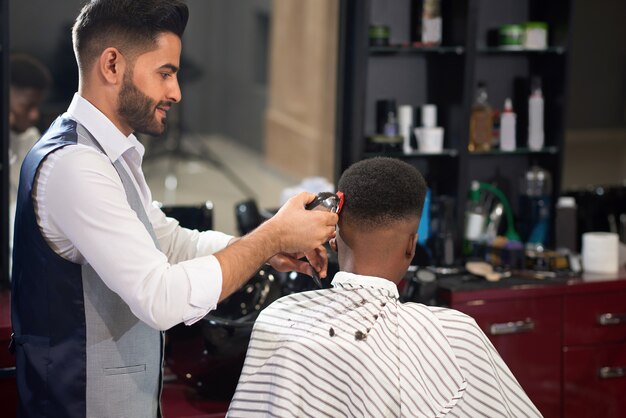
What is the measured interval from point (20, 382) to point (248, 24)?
2244 millimetres

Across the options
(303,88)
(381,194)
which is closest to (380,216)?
(381,194)

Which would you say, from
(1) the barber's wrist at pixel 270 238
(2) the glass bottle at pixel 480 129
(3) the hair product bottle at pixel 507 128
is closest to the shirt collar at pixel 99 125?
(1) the barber's wrist at pixel 270 238

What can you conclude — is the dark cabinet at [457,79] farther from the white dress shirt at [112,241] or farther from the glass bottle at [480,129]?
the white dress shirt at [112,241]

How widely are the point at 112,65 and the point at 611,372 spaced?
2357mm

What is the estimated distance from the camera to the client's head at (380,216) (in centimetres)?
203

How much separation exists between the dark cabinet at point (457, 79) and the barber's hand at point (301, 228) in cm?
164

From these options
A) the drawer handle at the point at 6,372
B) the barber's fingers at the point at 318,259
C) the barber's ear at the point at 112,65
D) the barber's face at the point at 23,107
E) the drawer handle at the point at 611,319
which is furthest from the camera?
the drawer handle at the point at 611,319

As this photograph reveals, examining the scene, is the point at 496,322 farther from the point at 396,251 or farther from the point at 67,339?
the point at 67,339

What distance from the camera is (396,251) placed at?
6.77 feet

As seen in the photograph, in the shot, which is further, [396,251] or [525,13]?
[525,13]

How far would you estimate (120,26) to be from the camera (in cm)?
192

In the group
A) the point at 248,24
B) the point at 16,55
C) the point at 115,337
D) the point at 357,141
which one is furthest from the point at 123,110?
the point at 248,24

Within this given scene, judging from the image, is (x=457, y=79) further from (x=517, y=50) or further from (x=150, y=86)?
(x=150, y=86)

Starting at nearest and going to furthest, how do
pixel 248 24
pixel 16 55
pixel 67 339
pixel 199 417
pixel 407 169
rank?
pixel 67 339
pixel 407 169
pixel 199 417
pixel 16 55
pixel 248 24
